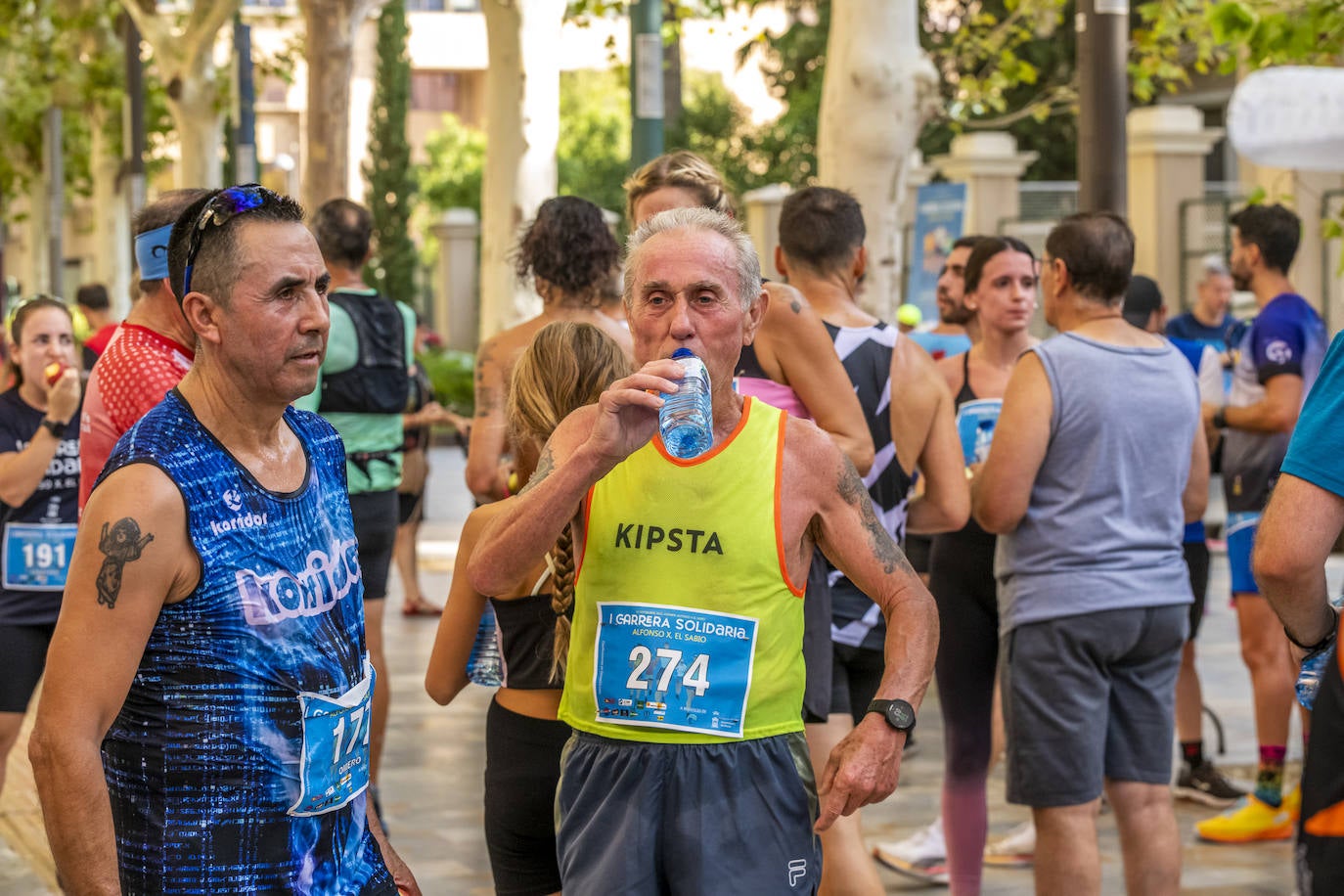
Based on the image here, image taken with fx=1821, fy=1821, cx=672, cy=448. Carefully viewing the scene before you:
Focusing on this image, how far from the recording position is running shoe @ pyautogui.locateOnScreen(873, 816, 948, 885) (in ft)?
20.4

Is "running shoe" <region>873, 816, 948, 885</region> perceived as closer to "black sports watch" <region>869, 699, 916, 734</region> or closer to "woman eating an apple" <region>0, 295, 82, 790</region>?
"woman eating an apple" <region>0, 295, 82, 790</region>

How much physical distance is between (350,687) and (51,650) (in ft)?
1.64

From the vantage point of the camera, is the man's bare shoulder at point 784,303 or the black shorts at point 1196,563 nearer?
the man's bare shoulder at point 784,303

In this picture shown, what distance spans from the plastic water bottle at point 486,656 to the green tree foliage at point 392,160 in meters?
41.0

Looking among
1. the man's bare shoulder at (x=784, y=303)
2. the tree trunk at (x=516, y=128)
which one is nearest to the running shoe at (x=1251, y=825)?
A: the man's bare shoulder at (x=784, y=303)

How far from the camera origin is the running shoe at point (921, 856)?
621cm

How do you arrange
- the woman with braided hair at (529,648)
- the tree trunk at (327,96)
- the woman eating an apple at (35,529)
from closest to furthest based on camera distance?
the woman with braided hair at (529,648)
the woman eating an apple at (35,529)
the tree trunk at (327,96)

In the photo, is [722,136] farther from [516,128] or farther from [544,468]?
[544,468]

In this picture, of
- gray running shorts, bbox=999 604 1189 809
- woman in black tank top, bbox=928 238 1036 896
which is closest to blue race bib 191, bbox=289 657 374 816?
gray running shorts, bbox=999 604 1189 809

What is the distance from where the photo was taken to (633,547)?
3.19 m

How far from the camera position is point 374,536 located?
679 centimetres

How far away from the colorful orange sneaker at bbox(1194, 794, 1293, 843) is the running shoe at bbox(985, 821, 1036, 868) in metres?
0.69

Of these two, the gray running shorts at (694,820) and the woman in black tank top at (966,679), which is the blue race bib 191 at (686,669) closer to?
the gray running shorts at (694,820)

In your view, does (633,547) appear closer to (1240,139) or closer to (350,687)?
(350,687)
